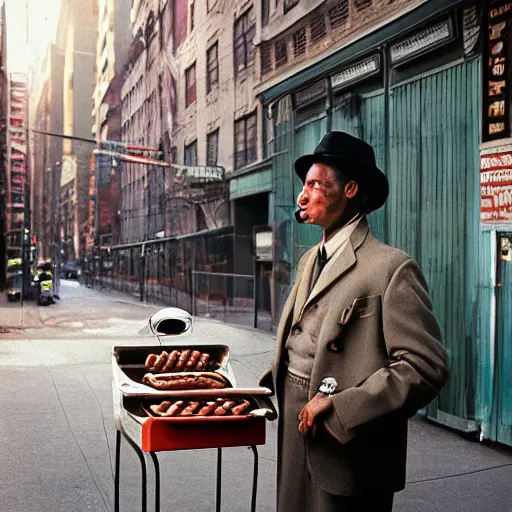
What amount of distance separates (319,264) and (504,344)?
2.39 meters

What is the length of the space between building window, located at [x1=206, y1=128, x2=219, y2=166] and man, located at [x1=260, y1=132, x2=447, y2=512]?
9.83 feet

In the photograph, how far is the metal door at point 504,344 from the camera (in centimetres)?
395

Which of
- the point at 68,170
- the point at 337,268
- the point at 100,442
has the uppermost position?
the point at 68,170

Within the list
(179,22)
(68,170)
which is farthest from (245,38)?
(68,170)

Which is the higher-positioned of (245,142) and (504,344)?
(245,142)

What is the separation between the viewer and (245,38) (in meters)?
4.90

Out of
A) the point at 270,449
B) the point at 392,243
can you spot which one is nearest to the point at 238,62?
the point at 392,243

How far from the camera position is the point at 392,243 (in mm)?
4828

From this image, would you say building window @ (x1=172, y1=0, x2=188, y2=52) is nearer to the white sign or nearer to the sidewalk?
the white sign

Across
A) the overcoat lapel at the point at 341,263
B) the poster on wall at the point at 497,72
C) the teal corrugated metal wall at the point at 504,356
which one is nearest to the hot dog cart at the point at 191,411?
the overcoat lapel at the point at 341,263

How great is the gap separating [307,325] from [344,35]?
3.43 m

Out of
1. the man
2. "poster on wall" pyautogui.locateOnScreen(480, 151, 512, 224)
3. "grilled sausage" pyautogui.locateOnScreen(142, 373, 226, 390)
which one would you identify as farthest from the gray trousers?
"poster on wall" pyautogui.locateOnScreen(480, 151, 512, 224)

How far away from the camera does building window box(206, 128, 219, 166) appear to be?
4.98m

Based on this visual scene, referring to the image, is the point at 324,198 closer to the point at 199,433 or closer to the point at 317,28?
the point at 199,433
